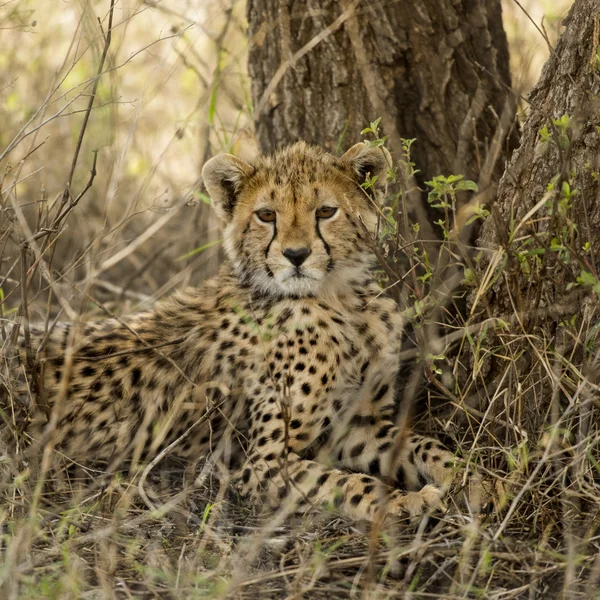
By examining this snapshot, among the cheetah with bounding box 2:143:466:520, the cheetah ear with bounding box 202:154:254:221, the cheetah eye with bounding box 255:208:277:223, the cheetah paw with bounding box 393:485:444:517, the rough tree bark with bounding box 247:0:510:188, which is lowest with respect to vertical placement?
the cheetah paw with bounding box 393:485:444:517

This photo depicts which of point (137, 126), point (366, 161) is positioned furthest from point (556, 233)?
point (137, 126)

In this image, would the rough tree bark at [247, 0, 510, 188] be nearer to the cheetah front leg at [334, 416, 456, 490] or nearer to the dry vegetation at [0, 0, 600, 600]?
the dry vegetation at [0, 0, 600, 600]

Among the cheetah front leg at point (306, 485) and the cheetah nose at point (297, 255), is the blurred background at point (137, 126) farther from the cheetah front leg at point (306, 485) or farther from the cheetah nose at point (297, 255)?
the cheetah front leg at point (306, 485)

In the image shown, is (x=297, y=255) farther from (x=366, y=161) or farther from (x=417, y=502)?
(x=417, y=502)

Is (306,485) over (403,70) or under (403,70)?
under

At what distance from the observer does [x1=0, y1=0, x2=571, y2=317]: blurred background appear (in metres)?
4.80

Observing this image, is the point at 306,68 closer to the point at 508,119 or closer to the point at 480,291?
the point at 508,119

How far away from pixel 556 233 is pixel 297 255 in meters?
0.94

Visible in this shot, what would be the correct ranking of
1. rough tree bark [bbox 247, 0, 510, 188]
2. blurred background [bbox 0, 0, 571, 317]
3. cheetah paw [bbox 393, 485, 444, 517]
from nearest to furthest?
cheetah paw [bbox 393, 485, 444, 517] < rough tree bark [bbox 247, 0, 510, 188] < blurred background [bbox 0, 0, 571, 317]

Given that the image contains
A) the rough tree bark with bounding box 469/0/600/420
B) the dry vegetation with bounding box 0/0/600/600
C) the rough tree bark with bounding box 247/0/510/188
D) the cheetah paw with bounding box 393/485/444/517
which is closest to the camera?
the dry vegetation with bounding box 0/0/600/600

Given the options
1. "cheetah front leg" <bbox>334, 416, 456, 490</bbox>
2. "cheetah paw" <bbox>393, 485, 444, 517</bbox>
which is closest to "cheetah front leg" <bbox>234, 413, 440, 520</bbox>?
"cheetah paw" <bbox>393, 485, 444, 517</bbox>

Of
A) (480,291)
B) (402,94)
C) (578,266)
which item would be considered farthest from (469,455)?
(402,94)

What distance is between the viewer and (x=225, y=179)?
3594 mm

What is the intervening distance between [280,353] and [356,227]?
56 centimetres
